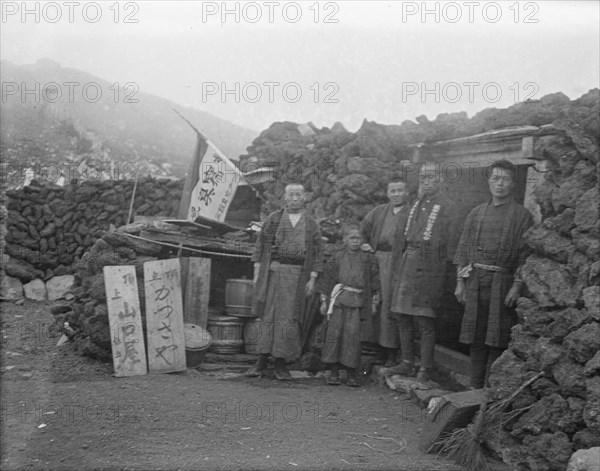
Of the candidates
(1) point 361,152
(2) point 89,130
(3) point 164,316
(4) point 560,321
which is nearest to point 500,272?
(4) point 560,321

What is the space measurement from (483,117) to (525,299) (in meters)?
2.97

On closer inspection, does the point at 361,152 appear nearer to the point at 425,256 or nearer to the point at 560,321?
the point at 425,256

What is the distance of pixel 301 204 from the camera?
6824mm

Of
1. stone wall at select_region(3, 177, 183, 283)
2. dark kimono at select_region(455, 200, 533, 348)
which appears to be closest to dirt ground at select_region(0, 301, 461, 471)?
dark kimono at select_region(455, 200, 533, 348)

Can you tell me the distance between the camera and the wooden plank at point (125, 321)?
21.7ft

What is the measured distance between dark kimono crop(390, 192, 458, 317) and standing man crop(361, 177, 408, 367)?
20 centimetres

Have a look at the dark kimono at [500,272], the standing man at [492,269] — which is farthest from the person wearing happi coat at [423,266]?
the dark kimono at [500,272]

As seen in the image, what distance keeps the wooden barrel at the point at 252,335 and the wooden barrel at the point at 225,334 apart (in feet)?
0.24

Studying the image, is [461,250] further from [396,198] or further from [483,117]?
[483,117]

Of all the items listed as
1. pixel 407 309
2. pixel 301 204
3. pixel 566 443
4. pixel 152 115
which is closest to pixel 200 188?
pixel 301 204

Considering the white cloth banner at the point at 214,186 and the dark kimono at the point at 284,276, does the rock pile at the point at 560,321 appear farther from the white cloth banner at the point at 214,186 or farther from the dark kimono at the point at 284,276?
the white cloth banner at the point at 214,186

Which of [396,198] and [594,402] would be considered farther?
[396,198]

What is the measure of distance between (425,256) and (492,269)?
91 centimetres

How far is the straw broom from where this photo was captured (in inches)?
168
